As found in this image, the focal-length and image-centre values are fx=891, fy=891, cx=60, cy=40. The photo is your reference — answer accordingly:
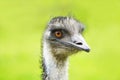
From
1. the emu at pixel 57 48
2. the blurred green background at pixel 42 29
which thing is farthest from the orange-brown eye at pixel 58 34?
the blurred green background at pixel 42 29

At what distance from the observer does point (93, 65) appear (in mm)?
9656

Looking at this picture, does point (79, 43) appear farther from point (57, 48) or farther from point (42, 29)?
point (42, 29)

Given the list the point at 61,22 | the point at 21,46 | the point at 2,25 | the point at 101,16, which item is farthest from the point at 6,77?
the point at 61,22

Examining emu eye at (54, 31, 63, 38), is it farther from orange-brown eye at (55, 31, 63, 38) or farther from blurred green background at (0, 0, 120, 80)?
blurred green background at (0, 0, 120, 80)

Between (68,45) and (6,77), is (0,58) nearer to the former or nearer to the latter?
(6,77)

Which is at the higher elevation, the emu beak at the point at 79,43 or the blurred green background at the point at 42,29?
the emu beak at the point at 79,43

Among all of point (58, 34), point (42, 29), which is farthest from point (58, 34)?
point (42, 29)

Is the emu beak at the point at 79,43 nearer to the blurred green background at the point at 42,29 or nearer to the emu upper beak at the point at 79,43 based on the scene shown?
the emu upper beak at the point at 79,43

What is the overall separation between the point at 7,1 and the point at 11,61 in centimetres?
288

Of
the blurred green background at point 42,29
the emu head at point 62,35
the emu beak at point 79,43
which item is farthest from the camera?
the blurred green background at point 42,29

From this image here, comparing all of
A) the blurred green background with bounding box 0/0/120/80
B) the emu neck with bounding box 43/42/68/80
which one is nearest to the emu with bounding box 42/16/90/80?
the emu neck with bounding box 43/42/68/80

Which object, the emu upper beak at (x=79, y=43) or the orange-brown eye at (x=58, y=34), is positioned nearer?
the emu upper beak at (x=79, y=43)

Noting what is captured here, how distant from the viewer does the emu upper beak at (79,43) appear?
5207 millimetres

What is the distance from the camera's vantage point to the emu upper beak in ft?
17.1
